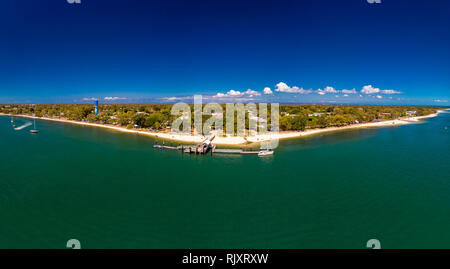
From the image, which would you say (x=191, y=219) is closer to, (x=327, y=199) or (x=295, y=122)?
(x=327, y=199)

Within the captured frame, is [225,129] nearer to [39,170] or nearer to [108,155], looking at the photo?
[108,155]

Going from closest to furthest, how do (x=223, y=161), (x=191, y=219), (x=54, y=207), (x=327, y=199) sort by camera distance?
(x=191, y=219) < (x=54, y=207) < (x=327, y=199) < (x=223, y=161)

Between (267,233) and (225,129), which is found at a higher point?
(225,129)

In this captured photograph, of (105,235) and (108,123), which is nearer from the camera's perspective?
(105,235)

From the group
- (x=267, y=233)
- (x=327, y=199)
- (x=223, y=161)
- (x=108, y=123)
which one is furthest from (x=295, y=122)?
(x=108, y=123)
